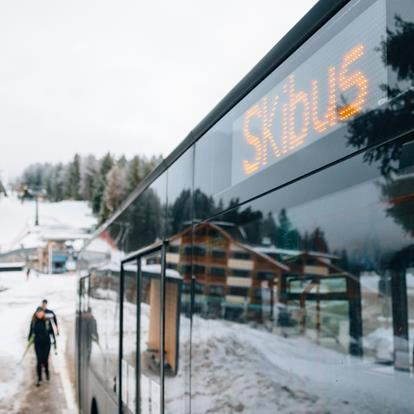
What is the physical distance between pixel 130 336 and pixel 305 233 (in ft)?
9.42

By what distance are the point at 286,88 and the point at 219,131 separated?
2.30ft

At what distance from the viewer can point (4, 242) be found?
109062 millimetres

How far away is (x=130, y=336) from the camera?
4504 millimetres

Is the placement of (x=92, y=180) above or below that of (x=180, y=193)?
above

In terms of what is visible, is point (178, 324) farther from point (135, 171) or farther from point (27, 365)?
point (135, 171)

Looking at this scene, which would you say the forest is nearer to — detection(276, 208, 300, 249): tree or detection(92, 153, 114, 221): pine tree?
detection(92, 153, 114, 221): pine tree

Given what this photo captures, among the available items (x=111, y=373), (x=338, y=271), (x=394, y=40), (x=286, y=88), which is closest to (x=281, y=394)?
(x=338, y=271)

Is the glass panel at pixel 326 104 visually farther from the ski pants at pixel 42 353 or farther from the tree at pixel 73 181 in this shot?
the tree at pixel 73 181

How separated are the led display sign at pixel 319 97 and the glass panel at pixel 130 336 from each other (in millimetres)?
2168

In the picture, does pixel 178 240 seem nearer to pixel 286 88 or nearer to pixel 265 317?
pixel 265 317

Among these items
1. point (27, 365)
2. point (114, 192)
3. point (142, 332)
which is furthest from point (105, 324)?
point (114, 192)

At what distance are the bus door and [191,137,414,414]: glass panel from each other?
3.07 feet

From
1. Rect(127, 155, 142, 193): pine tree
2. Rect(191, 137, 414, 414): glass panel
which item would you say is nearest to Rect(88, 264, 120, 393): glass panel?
Rect(191, 137, 414, 414): glass panel

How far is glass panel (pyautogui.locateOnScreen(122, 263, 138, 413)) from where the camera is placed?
14.0 feet
